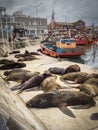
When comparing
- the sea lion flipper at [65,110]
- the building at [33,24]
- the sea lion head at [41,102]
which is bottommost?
the sea lion flipper at [65,110]

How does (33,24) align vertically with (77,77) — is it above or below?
above

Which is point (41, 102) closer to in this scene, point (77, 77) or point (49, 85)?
point (49, 85)

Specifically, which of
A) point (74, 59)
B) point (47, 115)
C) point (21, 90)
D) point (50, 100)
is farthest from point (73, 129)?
point (74, 59)

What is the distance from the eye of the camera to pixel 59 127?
222 inches

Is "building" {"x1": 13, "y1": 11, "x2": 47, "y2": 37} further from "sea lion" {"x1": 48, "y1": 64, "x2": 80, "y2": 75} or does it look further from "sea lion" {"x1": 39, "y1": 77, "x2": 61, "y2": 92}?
"sea lion" {"x1": 39, "y1": 77, "x2": 61, "y2": 92}

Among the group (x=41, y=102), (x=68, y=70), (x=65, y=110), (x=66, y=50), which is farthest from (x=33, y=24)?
(x=65, y=110)

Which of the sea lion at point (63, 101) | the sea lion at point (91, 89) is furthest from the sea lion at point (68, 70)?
the sea lion at point (63, 101)

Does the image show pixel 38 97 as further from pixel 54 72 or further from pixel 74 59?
pixel 74 59

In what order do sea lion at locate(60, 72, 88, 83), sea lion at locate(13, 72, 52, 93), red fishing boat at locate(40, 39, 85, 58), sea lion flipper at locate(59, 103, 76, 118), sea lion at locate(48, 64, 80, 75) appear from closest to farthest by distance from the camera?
sea lion flipper at locate(59, 103, 76, 118)
sea lion at locate(13, 72, 52, 93)
sea lion at locate(60, 72, 88, 83)
sea lion at locate(48, 64, 80, 75)
red fishing boat at locate(40, 39, 85, 58)

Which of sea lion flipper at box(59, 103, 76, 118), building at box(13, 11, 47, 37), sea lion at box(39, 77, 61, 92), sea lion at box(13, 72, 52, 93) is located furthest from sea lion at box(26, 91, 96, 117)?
building at box(13, 11, 47, 37)

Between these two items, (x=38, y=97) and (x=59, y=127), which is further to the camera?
(x=38, y=97)

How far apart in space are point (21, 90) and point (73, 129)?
12.5 ft

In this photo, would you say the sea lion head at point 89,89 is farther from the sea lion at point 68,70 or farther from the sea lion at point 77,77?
the sea lion at point 68,70

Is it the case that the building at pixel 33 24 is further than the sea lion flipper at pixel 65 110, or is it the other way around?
the building at pixel 33 24
